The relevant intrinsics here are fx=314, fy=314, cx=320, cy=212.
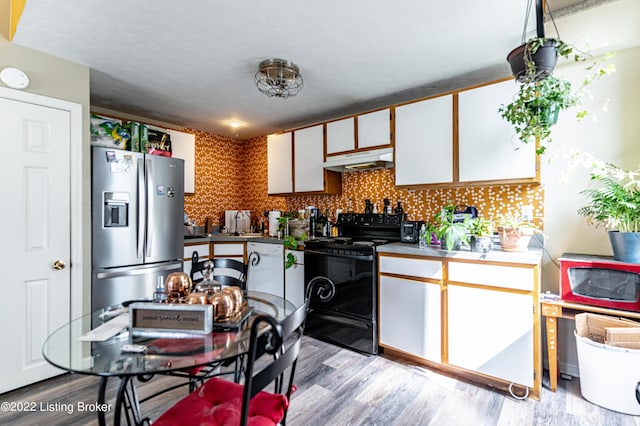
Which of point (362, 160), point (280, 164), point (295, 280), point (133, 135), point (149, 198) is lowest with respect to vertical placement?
point (295, 280)

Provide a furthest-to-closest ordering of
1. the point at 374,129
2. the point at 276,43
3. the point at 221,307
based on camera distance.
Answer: the point at 374,129 < the point at 276,43 < the point at 221,307

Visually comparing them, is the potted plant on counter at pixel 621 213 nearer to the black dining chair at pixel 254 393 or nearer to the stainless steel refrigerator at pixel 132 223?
the black dining chair at pixel 254 393

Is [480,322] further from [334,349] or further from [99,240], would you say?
[99,240]

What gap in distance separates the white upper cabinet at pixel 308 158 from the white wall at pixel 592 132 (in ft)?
6.83

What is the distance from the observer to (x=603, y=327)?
2.01m

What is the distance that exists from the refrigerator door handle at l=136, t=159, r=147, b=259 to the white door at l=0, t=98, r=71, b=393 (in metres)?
0.51

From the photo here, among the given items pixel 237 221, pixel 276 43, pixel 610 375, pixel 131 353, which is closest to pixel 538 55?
pixel 276 43

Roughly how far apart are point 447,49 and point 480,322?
1.94 metres

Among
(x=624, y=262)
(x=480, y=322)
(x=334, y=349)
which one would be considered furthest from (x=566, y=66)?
(x=334, y=349)

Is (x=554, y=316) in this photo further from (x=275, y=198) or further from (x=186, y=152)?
(x=186, y=152)

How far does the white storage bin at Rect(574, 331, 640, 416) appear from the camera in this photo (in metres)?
1.82

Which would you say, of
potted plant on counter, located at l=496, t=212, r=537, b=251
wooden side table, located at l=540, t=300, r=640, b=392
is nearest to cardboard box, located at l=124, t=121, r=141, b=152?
potted plant on counter, located at l=496, t=212, r=537, b=251

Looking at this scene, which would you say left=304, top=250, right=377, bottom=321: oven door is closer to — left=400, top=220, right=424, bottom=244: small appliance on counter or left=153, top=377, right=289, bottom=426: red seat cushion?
left=400, top=220, right=424, bottom=244: small appliance on counter

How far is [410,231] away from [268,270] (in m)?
1.69
